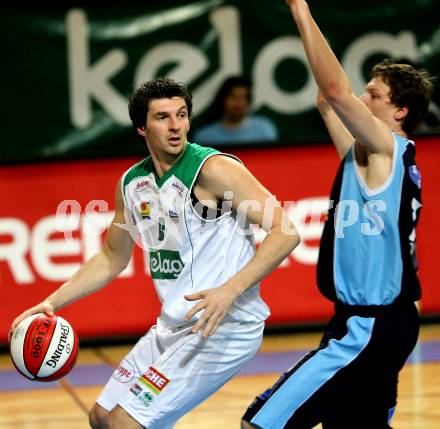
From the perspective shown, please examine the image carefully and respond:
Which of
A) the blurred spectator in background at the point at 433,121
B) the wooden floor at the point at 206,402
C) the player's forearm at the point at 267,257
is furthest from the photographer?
the blurred spectator in background at the point at 433,121

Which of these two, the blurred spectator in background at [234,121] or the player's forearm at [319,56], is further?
the blurred spectator in background at [234,121]

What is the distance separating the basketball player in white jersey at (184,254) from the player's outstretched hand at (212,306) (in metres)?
0.13

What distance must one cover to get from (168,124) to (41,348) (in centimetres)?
122

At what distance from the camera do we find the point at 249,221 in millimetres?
4887

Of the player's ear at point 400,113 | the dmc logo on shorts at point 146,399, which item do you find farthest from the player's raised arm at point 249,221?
the player's ear at point 400,113

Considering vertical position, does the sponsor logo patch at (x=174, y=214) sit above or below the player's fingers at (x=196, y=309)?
above

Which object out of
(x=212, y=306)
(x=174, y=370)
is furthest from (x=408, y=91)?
(x=174, y=370)

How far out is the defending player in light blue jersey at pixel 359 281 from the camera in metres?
4.46

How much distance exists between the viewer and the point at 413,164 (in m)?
4.65

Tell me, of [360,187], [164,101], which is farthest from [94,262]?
[360,187]

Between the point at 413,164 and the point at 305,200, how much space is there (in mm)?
4199

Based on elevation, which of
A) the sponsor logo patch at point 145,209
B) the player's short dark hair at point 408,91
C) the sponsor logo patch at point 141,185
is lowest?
the sponsor logo patch at point 145,209

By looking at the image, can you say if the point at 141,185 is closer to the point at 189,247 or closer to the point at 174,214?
the point at 174,214

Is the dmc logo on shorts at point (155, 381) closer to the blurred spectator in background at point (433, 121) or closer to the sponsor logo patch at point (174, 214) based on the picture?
the sponsor logo patch at point (174, 214)
